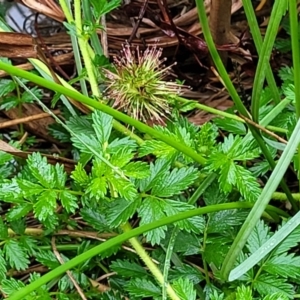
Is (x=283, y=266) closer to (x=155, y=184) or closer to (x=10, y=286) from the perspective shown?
(x=155, y=184)

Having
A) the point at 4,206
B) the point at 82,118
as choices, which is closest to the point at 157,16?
the point at 82,118

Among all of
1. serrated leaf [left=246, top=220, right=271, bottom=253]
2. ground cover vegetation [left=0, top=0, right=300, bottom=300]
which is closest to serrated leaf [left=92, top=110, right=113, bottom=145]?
ground cover vegetation [left=0, top=0, right=300, bottom=300]

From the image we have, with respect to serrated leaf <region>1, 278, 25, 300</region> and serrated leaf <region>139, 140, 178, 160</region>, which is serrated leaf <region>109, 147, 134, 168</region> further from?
serrated leaf <region>1, 278, 25, 300</region>

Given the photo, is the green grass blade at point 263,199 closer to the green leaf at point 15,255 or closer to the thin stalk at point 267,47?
the thin stalk at point 267,47

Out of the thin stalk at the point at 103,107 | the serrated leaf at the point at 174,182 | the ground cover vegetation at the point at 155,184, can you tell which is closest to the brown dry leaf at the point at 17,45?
the ground cover vegetation at the point at 155,184

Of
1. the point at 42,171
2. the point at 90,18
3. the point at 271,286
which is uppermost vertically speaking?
the point at 90,18

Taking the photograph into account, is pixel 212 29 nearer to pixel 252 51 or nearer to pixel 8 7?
pixel 252 51

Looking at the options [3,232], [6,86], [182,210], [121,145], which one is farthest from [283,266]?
[6,86]
